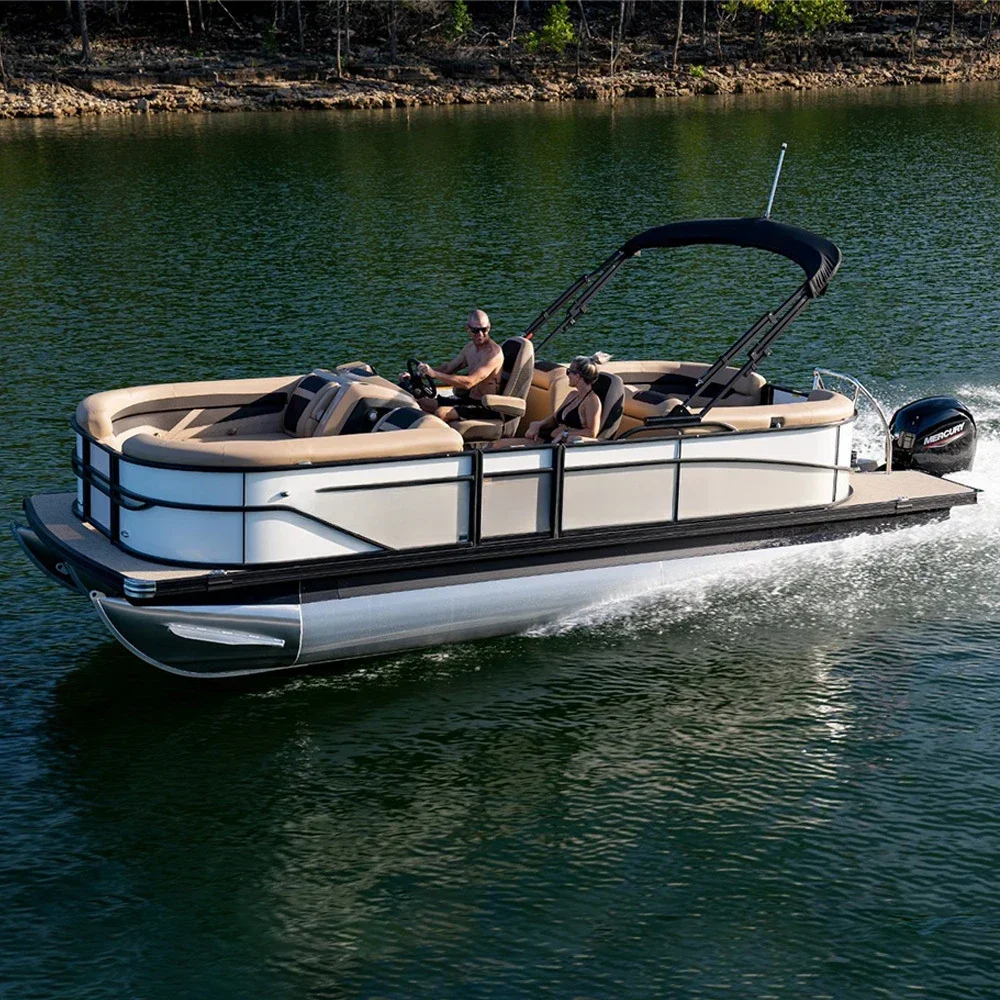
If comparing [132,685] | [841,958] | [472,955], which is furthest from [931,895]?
[132,685]

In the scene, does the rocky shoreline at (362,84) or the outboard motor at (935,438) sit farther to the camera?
the rocky shoreline at (362,84)

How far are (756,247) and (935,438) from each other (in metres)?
2.59

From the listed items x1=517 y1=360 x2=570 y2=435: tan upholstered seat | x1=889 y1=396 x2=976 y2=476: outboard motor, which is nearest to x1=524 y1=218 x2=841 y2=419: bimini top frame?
x1=517 y1=360 x2=570 y2=435: tan upholstered seat

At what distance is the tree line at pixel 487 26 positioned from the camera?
7244cm

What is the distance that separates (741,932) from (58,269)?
75.0ft

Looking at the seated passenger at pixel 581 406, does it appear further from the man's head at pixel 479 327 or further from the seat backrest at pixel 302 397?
the seat backrest at pixel 302 397

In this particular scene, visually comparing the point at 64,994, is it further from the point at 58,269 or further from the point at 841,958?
the point at 58,269

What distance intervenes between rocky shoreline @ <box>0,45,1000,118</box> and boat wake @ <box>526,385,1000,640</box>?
51.1 metres

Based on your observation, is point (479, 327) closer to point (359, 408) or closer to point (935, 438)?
point (359, 408)

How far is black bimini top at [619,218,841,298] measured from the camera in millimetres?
12695

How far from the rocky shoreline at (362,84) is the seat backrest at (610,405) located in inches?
2008

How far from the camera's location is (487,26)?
78188 mm

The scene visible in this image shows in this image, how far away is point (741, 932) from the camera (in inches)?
335

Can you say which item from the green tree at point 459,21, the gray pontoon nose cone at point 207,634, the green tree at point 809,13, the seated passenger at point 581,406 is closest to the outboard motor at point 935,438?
the seated passenger at point 581,406
